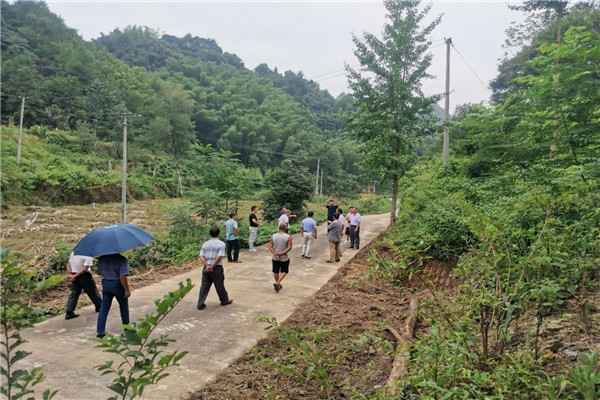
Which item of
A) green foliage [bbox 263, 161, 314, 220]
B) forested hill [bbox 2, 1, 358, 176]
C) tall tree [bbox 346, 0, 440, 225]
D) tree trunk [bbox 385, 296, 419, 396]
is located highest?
forested hill [bbox 2, 1, 358, 176]

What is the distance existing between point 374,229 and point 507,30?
17139 mm

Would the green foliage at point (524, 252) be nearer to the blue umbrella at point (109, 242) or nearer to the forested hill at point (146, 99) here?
the blue umbrella at point (109, 242)

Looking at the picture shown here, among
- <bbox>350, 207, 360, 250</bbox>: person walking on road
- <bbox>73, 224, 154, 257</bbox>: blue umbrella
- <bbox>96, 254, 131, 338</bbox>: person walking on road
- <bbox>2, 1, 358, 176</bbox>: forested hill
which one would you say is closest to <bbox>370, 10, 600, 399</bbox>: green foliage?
<bbox>350, 207, 360, 250</bbox>: person walking on road

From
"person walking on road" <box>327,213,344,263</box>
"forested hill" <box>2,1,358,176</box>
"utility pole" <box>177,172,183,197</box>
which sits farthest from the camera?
"forested hill" <box>2,1,358,176</box>

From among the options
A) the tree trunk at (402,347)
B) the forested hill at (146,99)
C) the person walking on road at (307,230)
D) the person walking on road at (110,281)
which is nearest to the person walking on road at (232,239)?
the person walking on road at (307,230)

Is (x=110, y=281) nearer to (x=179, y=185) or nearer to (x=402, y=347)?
(x=402, y=347)

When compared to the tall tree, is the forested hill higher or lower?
higher

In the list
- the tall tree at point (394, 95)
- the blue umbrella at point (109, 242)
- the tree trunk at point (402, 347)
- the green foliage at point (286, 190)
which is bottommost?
the tree trunk at point (402, 347)

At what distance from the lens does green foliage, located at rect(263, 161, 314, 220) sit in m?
16.7

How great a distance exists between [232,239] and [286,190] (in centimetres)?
763

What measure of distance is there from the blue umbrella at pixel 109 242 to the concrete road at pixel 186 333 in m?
1.20

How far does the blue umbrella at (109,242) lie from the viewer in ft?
14.9

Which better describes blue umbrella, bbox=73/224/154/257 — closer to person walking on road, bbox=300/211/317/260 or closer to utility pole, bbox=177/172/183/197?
person walking on road, bbox=300/211/317/260

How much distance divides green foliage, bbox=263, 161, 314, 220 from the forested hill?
10.5 metres
